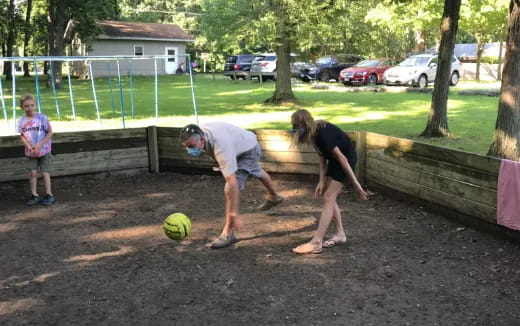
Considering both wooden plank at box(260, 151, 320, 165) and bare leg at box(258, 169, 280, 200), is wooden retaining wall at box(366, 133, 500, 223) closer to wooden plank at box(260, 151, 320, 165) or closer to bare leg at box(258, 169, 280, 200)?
wooden plank at box(260, 151, 320, 165)

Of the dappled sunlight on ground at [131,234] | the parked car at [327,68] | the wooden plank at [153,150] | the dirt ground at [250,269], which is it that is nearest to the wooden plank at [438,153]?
the dirt ground at [250,269]

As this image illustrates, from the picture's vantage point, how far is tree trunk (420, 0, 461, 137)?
9.86 m

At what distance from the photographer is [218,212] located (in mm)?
6387

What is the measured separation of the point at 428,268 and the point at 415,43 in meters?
36.9

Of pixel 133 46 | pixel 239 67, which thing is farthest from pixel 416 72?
pixel 133 46

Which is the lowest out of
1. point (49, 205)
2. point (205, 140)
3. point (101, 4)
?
point (49, 205)

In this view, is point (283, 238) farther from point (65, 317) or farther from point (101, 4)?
point (101, 4)

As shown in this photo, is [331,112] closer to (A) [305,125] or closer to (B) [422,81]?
(A) [305,125]

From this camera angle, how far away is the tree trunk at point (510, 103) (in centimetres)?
694

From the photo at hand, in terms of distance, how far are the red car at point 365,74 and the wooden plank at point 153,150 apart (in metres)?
19.1

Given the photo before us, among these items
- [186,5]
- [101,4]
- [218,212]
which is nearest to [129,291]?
[218,212]

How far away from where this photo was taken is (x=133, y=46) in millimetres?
43875

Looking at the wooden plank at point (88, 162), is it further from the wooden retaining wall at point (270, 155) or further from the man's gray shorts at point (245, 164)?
the man's gray shorts at point (245, 164)

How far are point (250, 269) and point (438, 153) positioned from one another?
9.09 feet
